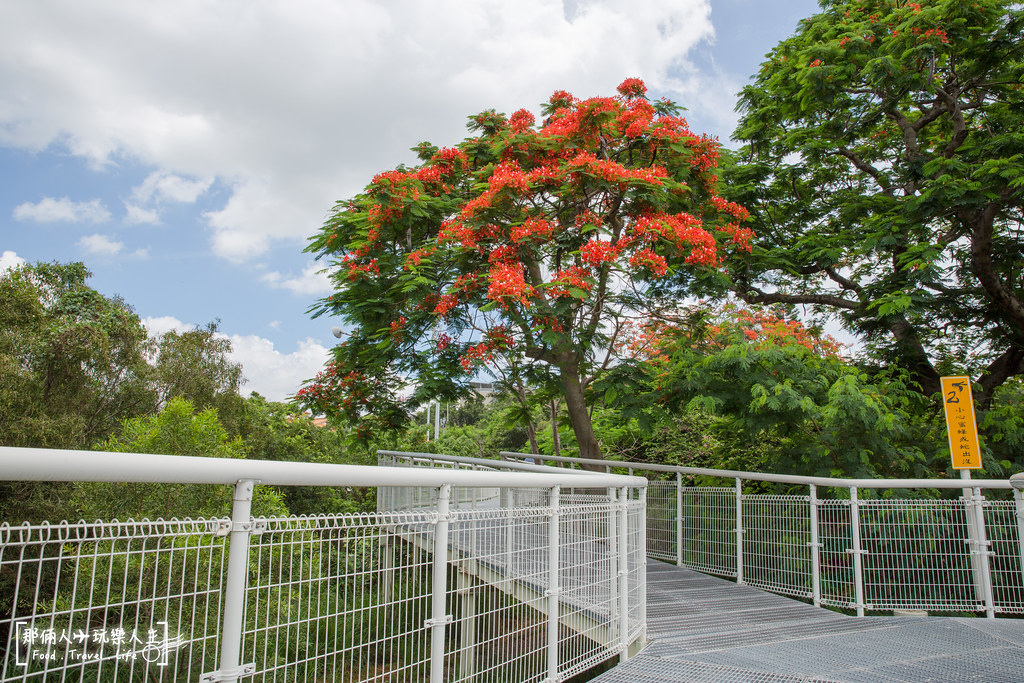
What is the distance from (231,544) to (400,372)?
7814 millimetres

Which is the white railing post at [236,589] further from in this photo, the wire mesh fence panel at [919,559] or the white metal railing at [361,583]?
the wire mesh fence panel at [919,559]

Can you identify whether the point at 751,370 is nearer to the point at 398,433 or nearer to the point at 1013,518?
the point at 1013,518

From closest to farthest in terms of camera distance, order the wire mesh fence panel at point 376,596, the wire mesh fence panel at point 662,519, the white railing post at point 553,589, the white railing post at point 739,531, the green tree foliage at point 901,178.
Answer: the wire mesh fence panel at point 376,596 < the white railing post at point 553,589 < the white railing post at point 739,531 < the wire mesh fence panel at point 662,519 < the green tree foliage at point 901,178

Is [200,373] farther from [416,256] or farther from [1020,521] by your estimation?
[1020,521]

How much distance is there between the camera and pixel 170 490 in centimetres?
879

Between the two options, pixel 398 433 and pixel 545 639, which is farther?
pixel 398 433

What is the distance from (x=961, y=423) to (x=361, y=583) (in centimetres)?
769

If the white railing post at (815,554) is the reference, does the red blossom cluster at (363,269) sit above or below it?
above

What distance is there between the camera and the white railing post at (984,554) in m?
7.09

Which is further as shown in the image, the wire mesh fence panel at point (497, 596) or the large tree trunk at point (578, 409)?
the large tree trunk at point (578, 409)

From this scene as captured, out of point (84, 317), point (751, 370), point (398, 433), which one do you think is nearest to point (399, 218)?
point (398, 433)

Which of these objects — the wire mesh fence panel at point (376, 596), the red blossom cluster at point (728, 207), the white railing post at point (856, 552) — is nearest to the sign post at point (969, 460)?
the white railing post at point (856, 552)

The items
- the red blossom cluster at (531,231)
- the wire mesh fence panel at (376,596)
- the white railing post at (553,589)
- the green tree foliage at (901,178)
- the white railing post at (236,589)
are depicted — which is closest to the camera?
the white railing post at (236,589)

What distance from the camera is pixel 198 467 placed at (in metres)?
2.37
